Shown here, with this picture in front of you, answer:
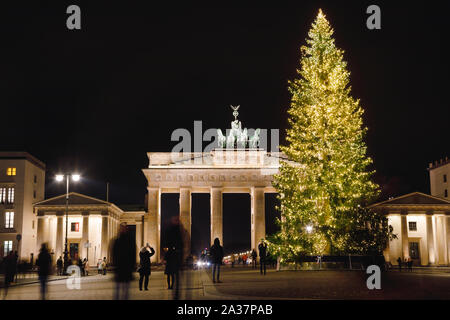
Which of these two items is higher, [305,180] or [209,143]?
[209,143]

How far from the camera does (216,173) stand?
266 feet

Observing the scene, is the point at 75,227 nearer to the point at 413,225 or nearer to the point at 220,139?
the point at 220,139

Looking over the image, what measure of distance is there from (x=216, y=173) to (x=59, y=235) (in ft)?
73.0

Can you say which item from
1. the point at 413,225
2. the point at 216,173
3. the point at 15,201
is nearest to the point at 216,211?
the point at 216,173

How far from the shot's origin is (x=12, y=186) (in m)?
80.9

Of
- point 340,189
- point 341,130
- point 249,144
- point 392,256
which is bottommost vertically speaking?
point 392,256

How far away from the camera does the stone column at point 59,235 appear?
79.1 meters

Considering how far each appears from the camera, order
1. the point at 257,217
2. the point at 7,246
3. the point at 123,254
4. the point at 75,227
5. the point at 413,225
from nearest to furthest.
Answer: the point at 123,254, the point at 413,225, the point at 7,246, the point at 257,217, the point at 75,227

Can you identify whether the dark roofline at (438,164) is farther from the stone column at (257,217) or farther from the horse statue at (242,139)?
the horse statue at (242,139)

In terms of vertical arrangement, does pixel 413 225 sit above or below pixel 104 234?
above

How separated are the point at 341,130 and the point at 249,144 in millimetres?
45773
